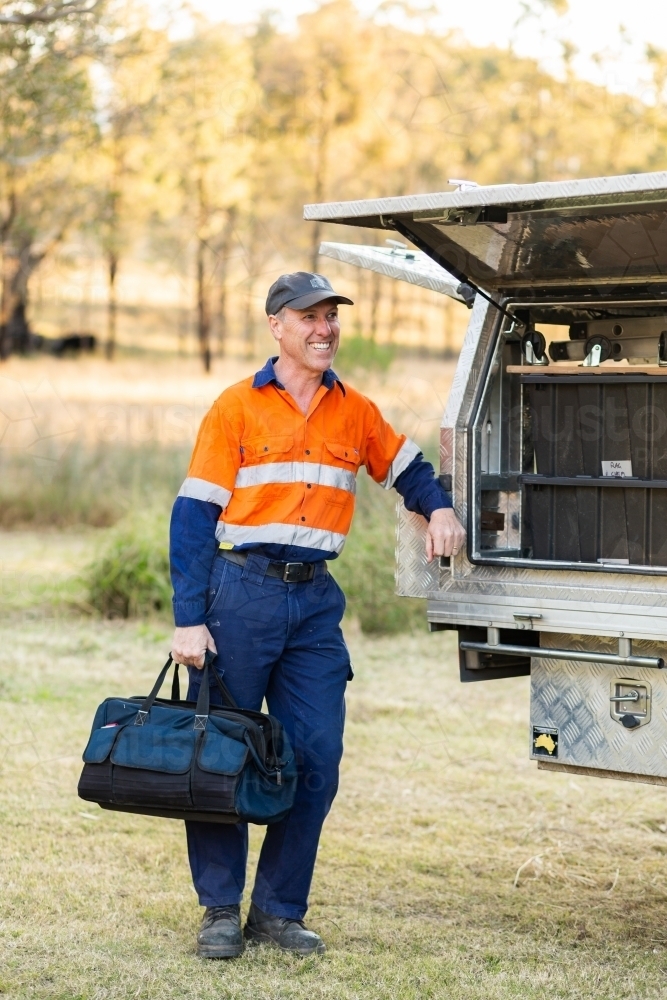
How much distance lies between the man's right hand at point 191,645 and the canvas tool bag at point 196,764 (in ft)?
0.20

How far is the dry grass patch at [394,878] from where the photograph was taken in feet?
12.2

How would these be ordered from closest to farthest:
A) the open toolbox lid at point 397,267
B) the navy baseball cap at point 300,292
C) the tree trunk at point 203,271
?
1. the navy baseball cap at point 300,292
2. the open toolbox lid at point 397,267
3. the tree trunk at point 203,271

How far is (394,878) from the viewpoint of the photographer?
468 cm

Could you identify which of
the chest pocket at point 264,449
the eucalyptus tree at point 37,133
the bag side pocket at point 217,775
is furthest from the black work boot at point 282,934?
Result: the eucalyptus tree at point 37,133

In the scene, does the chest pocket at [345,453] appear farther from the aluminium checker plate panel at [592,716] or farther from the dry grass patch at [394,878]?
the dry grass patch at [394,878]

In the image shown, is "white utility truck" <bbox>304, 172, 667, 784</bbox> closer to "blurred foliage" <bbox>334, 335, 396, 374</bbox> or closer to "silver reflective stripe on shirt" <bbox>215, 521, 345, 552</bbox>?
"silver reflective stripe on shirt" <bbox>215, 521, 345, 552</bbox>

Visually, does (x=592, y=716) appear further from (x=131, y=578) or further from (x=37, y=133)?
(x=37, y=133)

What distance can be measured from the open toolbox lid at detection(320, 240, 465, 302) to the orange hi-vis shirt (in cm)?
69

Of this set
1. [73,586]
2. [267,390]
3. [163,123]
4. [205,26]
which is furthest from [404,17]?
[267,390]

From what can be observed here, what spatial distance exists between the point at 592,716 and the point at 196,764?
1.16 meters

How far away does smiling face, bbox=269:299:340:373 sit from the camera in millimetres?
3943

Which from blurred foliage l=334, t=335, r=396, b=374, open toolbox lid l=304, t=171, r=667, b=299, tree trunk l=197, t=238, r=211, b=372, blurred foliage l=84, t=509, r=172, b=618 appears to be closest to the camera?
open toolbox lid l=304, t=171, r=667, b=299

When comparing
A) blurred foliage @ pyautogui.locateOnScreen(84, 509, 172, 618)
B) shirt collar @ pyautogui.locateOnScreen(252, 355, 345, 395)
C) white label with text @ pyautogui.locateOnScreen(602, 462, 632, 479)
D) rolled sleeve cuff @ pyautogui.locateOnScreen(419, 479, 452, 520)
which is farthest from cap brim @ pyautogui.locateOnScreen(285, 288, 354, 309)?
blurred foliage @ pyautogui.locateOnScreen(84, 509, 172, 618)

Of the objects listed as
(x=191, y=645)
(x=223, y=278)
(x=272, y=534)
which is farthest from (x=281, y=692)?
(x=223, y=278)
